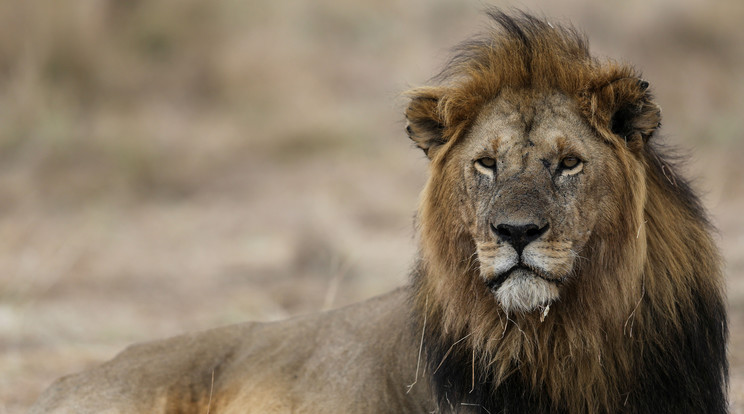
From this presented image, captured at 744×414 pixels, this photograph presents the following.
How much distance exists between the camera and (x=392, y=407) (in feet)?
14.1

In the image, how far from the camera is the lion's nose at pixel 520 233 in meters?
3.37

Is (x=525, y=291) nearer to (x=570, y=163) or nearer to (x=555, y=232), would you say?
(x=555, y=232)

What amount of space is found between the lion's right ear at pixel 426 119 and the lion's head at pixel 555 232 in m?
0.02

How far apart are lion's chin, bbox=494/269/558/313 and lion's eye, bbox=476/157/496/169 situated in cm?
47

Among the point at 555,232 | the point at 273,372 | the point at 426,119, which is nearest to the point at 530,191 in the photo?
the point at 555,232

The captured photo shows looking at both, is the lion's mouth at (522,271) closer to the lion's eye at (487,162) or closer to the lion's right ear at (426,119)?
the lion's eye at (487,162)

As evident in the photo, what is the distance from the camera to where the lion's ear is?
364 centimetres

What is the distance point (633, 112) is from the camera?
3.68m

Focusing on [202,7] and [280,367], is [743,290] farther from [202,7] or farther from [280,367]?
[202,7]

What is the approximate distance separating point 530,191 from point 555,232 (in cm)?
17

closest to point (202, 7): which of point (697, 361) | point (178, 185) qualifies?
point (178, 185)

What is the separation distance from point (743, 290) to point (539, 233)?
551 cm

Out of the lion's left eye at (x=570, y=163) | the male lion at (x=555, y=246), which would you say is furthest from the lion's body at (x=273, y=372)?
the lion's left eye at (x=570, y=163)

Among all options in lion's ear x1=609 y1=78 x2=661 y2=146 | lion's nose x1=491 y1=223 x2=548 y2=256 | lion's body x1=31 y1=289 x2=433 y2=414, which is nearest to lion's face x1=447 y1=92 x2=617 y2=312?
lion's nose x1=491 y1=223 x2=548 y2=256
